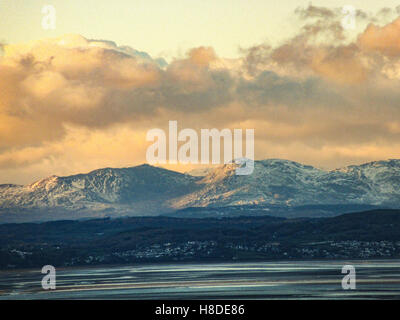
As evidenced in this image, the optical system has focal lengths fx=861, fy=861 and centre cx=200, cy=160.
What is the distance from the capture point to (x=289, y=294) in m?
193

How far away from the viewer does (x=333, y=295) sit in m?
190
